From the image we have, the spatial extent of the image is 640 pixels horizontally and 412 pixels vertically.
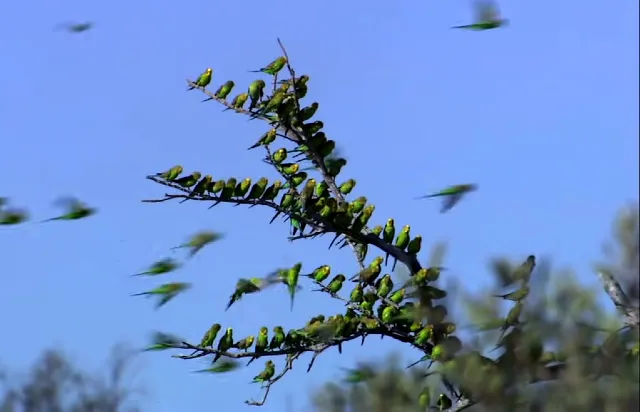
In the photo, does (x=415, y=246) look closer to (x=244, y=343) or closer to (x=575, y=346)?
(x=244, y=343)

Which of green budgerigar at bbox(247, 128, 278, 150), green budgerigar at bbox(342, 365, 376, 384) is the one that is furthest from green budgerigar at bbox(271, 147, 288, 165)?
green budgerigar at bbox(342, 365, 376, 384)

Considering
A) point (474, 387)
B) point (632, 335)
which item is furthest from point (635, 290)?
point (474, 387)

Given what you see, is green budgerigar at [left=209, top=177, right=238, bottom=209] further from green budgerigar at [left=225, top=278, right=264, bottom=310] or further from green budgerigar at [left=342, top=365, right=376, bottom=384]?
green budgerigar at [left=342, top=365, right=376, bottom=384]

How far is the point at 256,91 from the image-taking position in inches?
277

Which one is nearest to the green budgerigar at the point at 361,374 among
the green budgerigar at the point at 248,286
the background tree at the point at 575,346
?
the background tree at the point at 575,346

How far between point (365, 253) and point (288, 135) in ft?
3.03

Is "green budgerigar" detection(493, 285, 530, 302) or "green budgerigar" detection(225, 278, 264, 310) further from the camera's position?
"green budgerigar" detection(225, 278, 264, 310)

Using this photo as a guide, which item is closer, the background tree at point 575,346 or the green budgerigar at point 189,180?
the background tree at point 575,346

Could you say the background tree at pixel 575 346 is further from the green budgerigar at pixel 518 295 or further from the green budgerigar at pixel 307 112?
the green budgerigar at pixel 307 112

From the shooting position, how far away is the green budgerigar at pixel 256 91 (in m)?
7.04

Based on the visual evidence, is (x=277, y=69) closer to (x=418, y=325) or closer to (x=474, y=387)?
(x=418, y=325)

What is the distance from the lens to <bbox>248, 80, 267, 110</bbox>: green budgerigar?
277 inches

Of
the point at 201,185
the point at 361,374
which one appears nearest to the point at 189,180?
the point at 201,185

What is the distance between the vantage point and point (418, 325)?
241 inches
